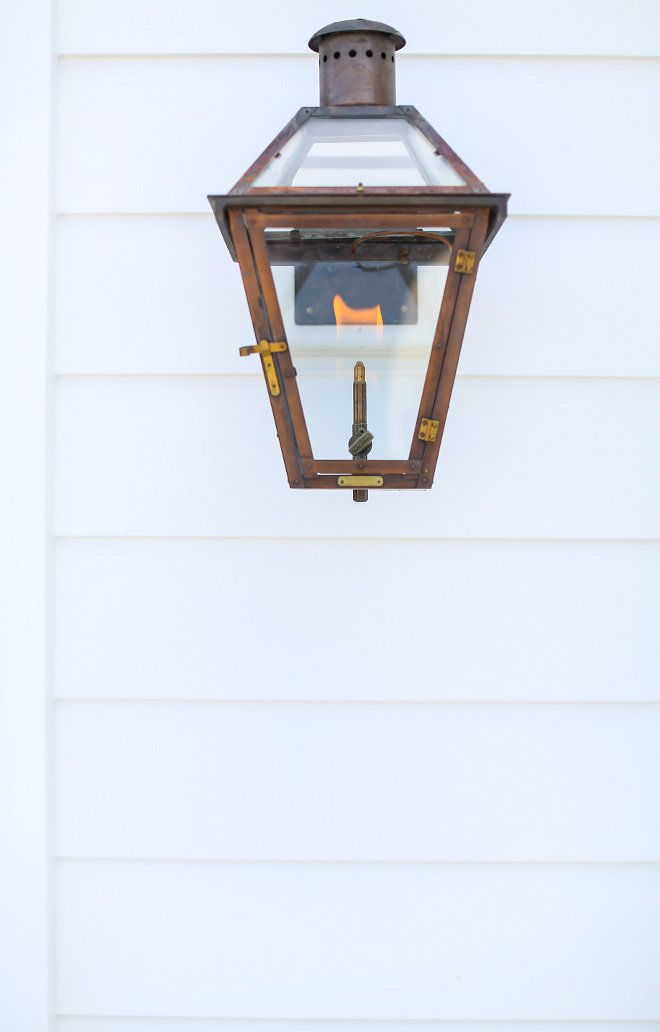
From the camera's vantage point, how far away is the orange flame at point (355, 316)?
2.51 ft

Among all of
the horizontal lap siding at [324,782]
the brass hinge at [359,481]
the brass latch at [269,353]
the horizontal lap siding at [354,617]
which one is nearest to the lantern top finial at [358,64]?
the brass latch at [269,353]

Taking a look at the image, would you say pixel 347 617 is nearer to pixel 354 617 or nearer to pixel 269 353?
pixel 354 617

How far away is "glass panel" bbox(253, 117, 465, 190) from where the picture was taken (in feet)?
2.55

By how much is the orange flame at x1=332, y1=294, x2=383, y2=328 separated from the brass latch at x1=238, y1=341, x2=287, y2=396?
7cm

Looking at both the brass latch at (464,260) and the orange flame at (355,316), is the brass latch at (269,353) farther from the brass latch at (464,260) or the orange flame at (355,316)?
the brass latch at (464,260)

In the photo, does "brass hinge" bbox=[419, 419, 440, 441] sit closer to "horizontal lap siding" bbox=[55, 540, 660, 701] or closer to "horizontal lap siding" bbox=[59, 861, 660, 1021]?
"horizontal lap siding" bbox=[55, 540, 660, 701]

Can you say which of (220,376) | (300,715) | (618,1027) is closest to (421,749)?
(300,715)

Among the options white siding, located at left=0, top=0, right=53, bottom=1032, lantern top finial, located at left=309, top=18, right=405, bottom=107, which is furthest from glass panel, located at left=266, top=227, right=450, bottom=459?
white siding, located at left=0, top=0, right=53, bottom=1032

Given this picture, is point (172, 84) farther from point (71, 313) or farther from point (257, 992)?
point (257, 992)

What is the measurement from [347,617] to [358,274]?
451mm

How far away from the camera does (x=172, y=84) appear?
1.00m

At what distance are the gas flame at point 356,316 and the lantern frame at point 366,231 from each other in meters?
0.06

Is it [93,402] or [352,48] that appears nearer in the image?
[352,48]

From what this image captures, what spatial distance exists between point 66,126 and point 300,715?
85cm
